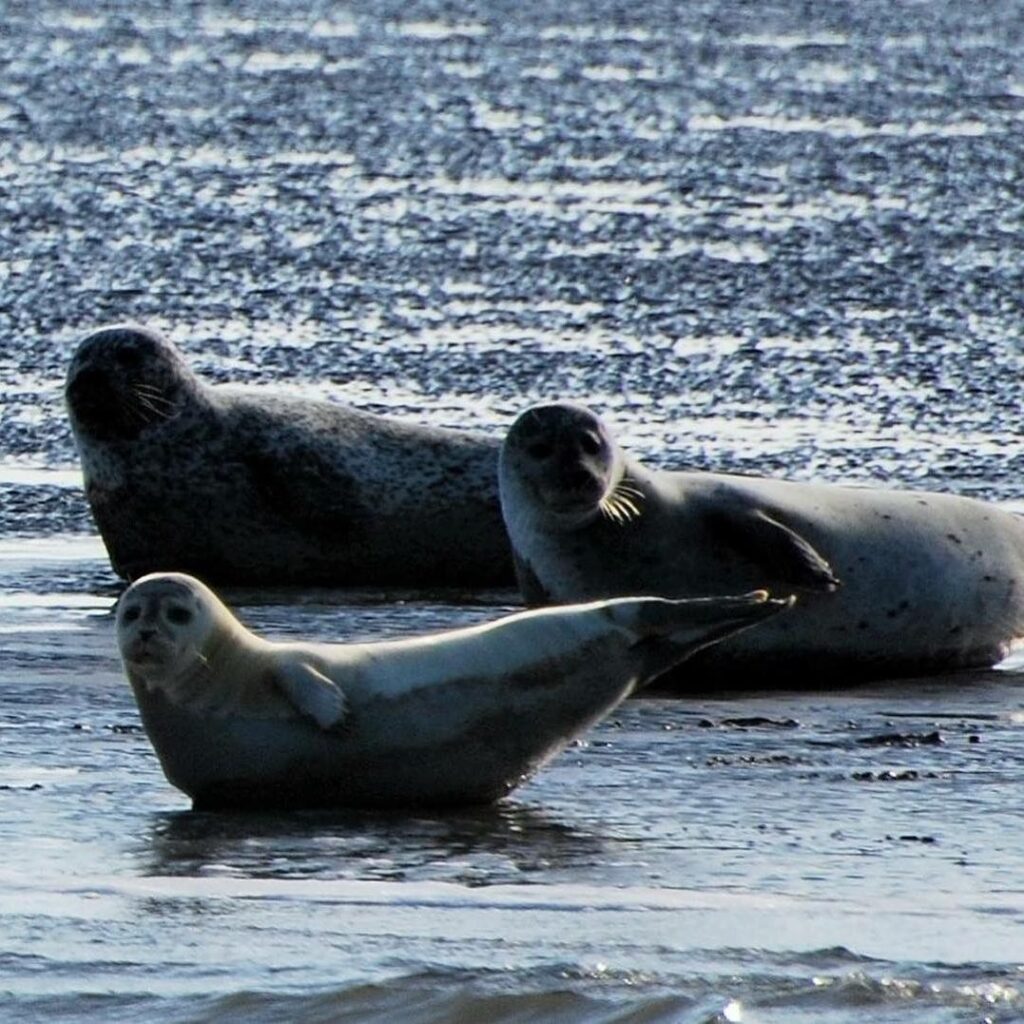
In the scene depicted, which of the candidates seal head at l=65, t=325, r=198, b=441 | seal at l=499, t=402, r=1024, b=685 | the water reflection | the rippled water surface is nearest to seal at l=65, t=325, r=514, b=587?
seal head at l=65, t=325, r=198, b=441

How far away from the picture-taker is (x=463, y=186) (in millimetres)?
15023

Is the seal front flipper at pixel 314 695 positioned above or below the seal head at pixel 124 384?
below

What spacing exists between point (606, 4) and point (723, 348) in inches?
647

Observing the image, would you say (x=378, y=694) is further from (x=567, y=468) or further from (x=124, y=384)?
(x=124, y=384)

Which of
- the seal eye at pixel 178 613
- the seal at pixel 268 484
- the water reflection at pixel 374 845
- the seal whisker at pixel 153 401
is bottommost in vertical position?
the water reflection at pixel 374 845

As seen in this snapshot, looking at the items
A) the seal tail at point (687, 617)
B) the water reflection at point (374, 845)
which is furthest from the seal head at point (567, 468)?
the water reflection at point (374, 845)

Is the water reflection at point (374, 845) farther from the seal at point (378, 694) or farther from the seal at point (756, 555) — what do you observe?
the seal at point (756, 555)

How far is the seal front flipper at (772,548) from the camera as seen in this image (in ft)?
22.5

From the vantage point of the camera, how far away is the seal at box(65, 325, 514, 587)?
27.6 feet

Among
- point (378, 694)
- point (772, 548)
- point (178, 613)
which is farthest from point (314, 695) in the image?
→ point (772, 548)

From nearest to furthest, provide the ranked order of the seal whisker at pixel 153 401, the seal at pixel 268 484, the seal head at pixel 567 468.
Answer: the seal head at pixel 567 468 → the seal at pixel 268 484 → the seal whisker at pixel 153 401

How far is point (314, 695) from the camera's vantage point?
17.0 feet

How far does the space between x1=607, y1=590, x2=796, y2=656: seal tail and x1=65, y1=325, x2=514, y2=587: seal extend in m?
2.90

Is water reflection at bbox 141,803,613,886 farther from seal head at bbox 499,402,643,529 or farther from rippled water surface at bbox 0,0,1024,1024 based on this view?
seal head at bbox 499,402,643,529
